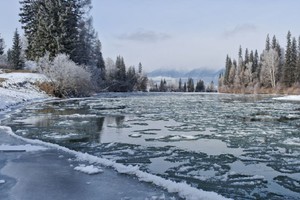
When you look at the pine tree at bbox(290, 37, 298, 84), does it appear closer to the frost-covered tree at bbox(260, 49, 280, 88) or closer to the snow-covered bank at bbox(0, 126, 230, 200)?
the frost-covered tree at bbox(260, 49, 280, 88)

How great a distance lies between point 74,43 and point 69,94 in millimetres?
9219

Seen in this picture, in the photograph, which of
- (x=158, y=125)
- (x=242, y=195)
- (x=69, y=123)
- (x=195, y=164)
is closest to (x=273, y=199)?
(x=242, y=195)

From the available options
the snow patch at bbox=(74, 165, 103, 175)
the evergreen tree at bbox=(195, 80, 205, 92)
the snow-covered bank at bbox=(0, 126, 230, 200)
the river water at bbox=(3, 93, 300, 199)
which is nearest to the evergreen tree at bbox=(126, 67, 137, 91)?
the evergreen tree at bbox=(195, 80, 205, 92)

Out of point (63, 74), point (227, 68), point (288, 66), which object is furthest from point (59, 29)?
point (227, 68)

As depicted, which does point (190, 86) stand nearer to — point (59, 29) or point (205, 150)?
point (59, 29)

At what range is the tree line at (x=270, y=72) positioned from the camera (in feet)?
286

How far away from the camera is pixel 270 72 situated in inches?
3789

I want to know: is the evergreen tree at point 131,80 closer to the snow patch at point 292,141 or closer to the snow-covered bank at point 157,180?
the snow patch at point 292,141

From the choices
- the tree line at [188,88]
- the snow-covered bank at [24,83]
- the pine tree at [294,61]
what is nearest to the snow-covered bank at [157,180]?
the snow-covered bank at [24,83]

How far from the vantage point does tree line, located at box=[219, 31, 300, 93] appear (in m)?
87.2

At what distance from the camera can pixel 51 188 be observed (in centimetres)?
715

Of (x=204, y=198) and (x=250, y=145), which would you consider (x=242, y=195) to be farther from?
(x=250, y=145)

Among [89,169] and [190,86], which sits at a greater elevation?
[190,86]

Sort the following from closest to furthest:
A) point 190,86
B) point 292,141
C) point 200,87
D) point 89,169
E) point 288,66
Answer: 1. point 89,169
2. point 292,141
3. point 288,66
4. point 200,87
5. point 190,86
